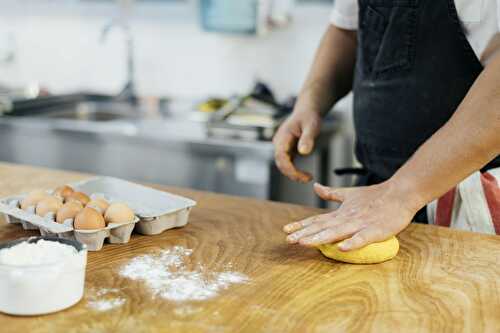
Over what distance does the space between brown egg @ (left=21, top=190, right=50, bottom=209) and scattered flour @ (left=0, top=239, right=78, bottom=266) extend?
256 mm

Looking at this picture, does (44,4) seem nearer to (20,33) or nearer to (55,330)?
(20,33)

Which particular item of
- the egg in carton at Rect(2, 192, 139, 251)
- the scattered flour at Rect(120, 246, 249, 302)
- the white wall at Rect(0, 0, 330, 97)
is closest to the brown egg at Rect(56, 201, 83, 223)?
the egg in carton at Rect(2, 192, 139, 251)

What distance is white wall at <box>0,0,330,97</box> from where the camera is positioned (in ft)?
9.86

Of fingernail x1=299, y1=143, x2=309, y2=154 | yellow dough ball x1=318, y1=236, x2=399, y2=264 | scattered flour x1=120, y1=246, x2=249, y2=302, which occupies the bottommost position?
scattered flour x1=120, y1=246, x2=249, y2=302

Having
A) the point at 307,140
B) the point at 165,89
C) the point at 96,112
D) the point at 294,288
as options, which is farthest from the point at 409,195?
the point at 96,112

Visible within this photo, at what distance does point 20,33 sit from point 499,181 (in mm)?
3024

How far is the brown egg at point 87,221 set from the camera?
3.80ft

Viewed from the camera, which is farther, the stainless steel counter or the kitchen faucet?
the kitchen faucet

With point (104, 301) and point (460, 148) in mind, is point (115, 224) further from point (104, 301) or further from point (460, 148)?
point (460, 148)

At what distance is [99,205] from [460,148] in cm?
68

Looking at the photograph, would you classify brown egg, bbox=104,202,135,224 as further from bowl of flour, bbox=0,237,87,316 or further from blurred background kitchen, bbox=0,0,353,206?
blurred background kitchen, bbox=0,0,353,206

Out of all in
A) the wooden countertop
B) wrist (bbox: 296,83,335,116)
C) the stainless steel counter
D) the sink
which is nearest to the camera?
the wooden countertop

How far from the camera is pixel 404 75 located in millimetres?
1555

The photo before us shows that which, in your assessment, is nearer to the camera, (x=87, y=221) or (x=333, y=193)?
(x=87, y=221)
